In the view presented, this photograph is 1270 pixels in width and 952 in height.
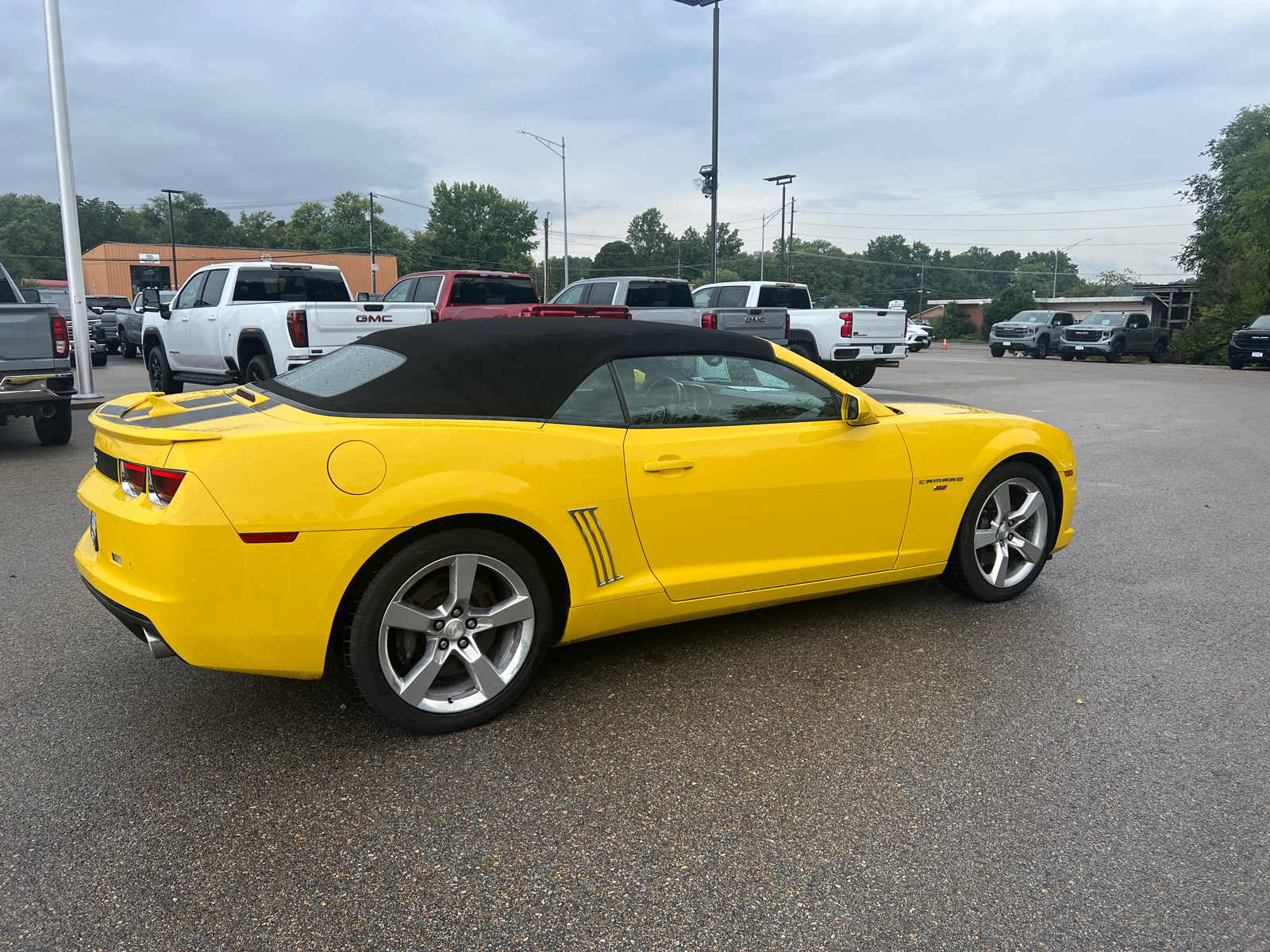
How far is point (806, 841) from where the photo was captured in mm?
2627

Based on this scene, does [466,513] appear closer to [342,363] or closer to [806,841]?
[342,363]

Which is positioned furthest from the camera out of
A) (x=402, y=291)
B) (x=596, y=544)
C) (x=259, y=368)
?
(x=402, y=291)

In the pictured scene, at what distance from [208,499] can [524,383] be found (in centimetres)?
119

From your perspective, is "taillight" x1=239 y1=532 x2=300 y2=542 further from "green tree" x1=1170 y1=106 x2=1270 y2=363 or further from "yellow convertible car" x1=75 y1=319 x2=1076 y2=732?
"green tree" x1=1170 y1=106 x2=1270 y2=363

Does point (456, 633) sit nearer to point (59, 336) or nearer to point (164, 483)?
point (164, 483)

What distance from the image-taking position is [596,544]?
11.2 ft

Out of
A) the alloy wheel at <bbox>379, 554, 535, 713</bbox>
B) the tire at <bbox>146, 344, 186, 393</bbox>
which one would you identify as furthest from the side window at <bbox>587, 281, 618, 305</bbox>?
the alloy wheel at <bbox>379, 554, 535, 713</bbox>

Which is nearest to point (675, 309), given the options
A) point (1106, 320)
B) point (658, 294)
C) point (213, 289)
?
point (658, 294)

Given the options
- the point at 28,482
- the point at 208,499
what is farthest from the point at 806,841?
the point at 28,482

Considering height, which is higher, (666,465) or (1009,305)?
(1009,305)

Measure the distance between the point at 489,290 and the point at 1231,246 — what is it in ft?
119

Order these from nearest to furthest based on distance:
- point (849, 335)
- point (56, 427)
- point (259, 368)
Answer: point (56, 427)
point (259, 368)
point (849, 335)

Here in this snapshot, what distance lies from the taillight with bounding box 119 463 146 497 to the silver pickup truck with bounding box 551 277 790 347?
Result: 42.1 feet

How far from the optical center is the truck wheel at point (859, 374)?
18.7m
